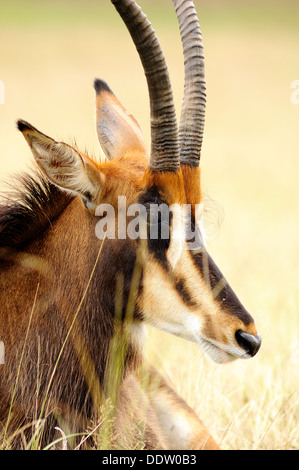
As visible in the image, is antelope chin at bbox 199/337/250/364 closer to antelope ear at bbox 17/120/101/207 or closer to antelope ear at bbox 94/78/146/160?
antelope ear at bbox 17/120/101/207

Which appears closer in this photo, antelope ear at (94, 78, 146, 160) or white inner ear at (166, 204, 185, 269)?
white inner ear at (166, 204, 185, 269)

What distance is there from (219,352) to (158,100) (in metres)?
1.68

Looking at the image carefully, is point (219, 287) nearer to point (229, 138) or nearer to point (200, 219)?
point (200, 219)

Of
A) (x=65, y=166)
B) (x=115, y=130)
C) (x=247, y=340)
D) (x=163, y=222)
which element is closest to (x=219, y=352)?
(x=247, y=340)

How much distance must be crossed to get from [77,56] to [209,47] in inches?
294

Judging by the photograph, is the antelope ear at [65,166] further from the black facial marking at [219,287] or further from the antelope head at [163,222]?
the black facial marking at [219,287]

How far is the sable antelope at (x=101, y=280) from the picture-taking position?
5.21 meters

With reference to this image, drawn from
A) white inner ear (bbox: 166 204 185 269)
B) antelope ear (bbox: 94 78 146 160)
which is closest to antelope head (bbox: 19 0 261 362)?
white inner ear (bbox: 166 204 185 269)

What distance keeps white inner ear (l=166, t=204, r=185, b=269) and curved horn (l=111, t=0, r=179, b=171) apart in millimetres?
289

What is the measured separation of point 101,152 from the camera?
6465 millimetres

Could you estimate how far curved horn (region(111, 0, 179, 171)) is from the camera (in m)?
5.12

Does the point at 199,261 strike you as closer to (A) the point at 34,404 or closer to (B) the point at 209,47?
(A) the point at 34,404

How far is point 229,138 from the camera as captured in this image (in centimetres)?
2570

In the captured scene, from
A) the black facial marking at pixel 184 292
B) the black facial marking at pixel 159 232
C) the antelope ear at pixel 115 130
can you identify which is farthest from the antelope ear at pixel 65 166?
the antelope ear at pixel 115 130
